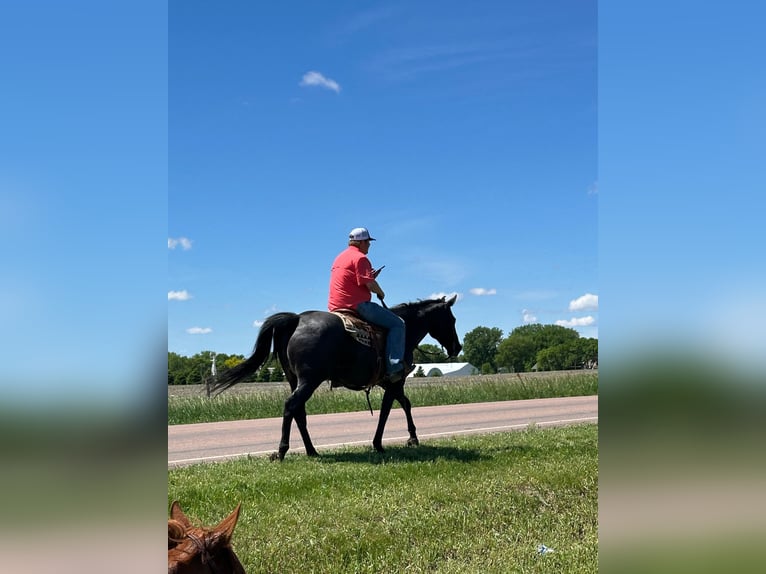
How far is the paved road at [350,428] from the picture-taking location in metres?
10.4

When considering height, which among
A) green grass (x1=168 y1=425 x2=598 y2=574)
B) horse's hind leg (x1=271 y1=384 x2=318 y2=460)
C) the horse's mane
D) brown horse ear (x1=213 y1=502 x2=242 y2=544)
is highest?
the horse's mane

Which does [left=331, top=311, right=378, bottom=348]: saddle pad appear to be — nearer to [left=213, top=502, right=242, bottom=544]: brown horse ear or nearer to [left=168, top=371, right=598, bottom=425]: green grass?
[left=213, top=502, right=242, bottom=544]: brown horse ear

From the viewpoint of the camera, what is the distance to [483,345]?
6975 centimetres

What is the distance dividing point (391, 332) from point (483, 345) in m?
62.8

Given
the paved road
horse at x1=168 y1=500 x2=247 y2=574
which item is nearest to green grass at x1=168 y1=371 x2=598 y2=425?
the paved road

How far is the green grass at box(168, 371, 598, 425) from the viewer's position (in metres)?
16.4

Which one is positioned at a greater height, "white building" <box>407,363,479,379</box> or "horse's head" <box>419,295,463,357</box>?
"horse's head" <box>419,295,463,357</box>

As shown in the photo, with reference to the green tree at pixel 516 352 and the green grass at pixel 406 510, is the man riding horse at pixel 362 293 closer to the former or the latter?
the green grass at pixel 406 510

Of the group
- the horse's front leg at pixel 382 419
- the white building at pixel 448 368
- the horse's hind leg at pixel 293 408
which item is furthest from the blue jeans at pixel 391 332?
the white building at pixel 448 368

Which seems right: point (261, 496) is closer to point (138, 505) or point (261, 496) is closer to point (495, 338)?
point (138, 505)

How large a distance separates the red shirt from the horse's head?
1.41m

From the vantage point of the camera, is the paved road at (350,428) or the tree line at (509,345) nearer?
the paved road at (350,428)

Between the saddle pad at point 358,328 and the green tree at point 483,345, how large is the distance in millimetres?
61318

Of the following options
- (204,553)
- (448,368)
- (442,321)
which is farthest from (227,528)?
(448,368)
